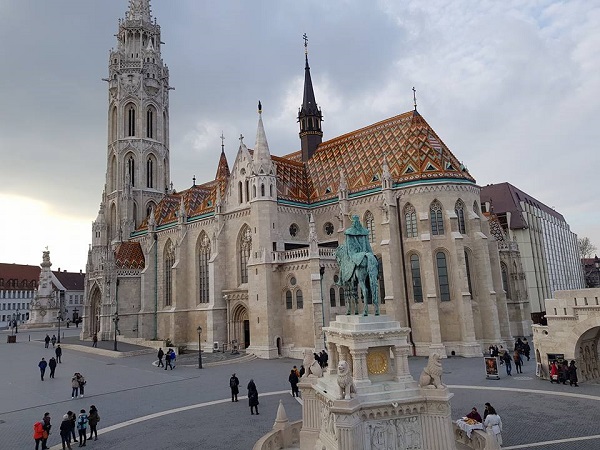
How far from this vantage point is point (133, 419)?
1584 cm

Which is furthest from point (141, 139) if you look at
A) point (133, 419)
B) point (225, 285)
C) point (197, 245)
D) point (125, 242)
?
point (133, 419)

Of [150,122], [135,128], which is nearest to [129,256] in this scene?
[135,128]

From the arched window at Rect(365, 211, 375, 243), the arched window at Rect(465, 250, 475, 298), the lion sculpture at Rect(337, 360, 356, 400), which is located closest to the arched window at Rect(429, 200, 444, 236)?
the arched window at Rect(465, 250, 475, 298)

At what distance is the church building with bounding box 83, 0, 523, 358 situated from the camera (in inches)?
1171

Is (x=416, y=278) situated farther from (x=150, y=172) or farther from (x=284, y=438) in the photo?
(x=150, y=172)

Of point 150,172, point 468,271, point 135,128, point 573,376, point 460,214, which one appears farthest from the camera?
point 150,172

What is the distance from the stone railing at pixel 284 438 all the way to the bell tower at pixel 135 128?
42.2m

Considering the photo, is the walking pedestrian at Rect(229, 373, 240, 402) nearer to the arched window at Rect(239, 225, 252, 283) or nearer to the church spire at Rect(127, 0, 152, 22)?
the arched window at Rect(239, 225, 252, 283)

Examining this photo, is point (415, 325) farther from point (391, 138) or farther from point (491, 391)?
point (391, 138)

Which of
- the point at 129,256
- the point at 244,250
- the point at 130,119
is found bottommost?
the point at 244,250

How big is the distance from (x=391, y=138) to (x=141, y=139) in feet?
102

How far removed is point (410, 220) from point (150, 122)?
3694 cm

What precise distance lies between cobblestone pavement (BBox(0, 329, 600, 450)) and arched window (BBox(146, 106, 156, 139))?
33081 mm

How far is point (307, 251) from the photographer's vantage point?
100 feet
